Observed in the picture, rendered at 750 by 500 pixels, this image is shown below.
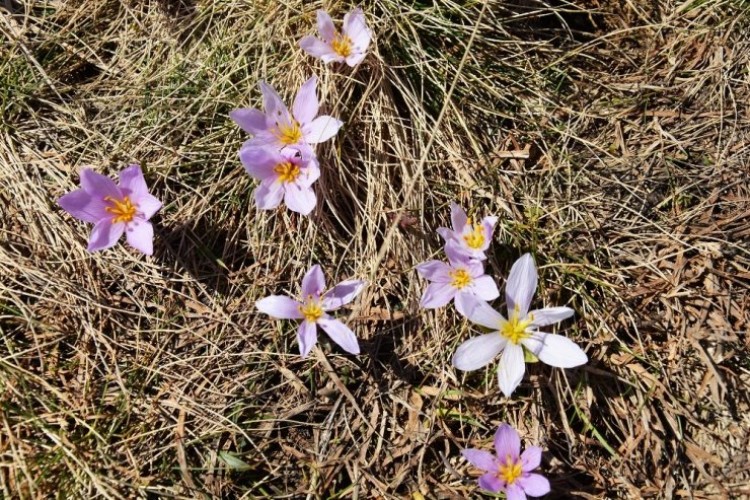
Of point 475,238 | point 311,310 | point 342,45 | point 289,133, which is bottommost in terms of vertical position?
point 311,310

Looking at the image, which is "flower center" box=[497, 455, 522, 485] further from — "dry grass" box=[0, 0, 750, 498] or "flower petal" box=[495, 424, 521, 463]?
"dry grass" box=[0, 0, 750, 498]

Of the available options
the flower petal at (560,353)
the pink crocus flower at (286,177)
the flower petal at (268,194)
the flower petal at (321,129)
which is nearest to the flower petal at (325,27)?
the flower petal at (321,129)

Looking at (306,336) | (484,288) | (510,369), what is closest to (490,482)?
(510,369)

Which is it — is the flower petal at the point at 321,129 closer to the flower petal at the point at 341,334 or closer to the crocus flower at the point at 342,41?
the crocus flower at the point at 342,41

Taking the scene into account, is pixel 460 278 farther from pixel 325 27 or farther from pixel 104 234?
pixel 104 234

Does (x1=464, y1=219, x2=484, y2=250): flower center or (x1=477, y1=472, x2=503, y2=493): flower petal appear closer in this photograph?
(x1=477, y1=472, x2=503, y2=493): flower petal

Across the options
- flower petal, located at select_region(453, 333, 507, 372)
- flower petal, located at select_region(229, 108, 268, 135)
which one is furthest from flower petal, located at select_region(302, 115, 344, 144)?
flower petal, located at select_region(453, 333, 507, 372)

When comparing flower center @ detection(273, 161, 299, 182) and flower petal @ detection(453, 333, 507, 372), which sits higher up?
flower center @ detection(273, 161, 299, 182)
